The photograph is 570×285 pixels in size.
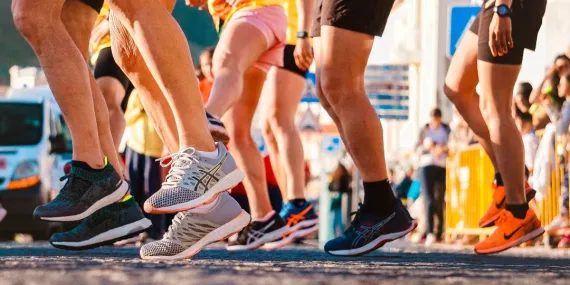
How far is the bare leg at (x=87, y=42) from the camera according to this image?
5230 millimetres

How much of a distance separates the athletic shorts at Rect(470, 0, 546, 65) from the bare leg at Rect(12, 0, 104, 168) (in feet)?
6.61

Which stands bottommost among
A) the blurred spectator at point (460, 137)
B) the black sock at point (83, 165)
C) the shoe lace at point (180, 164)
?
the blurred spectator at point (460, 137)

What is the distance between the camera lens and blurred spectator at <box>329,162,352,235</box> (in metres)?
16.8

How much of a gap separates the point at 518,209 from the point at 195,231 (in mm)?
2194

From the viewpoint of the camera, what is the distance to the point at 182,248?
4.21m

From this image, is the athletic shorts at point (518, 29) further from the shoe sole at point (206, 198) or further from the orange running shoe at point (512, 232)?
the shoe sole at point (206, 198)

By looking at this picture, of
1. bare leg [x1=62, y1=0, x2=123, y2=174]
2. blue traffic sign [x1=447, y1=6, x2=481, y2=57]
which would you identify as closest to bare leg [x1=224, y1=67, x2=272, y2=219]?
bare leg [x1=62, y1=0, x2=123, y2=174]

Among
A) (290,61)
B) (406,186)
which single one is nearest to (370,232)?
(290,61)

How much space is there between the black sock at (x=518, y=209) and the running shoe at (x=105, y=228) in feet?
6.44

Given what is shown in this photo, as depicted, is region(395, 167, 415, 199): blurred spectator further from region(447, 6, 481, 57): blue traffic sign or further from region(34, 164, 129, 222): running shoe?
region(34, 164, 129, 222): running shoe

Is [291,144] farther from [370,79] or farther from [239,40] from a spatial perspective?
[370,79]

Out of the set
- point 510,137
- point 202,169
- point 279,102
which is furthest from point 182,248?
point 279,102

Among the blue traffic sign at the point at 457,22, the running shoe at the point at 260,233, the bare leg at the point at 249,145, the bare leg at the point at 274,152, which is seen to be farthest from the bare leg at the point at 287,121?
the blue traffic sign at the point at 457,22

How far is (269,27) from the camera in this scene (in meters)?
6.59
